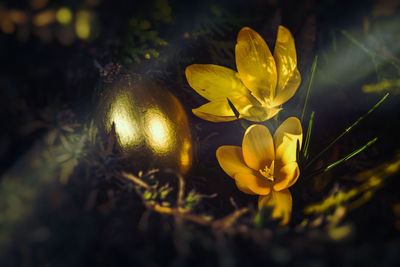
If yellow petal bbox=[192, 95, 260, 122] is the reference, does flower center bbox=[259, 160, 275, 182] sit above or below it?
below

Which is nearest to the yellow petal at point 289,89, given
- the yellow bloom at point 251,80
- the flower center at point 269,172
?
the yellow bloom at point 251,80

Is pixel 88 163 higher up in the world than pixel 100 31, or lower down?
lower down

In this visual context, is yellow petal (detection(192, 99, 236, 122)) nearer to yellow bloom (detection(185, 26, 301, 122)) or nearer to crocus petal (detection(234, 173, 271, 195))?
yellow bloom (detection(185, 26, 301, 122))

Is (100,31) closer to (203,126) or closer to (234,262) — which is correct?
(203,126)

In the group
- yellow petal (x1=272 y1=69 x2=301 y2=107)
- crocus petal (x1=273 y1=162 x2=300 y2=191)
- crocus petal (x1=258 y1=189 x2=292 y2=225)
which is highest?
yellow petal (x1=272 y1=69 x2=301 y2=107)

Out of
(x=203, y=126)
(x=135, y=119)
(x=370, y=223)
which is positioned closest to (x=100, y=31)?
(x=135, y=119)

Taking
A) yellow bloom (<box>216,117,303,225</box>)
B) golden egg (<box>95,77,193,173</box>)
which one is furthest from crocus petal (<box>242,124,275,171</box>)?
golden egg (<box>95,77,193,173</box>)

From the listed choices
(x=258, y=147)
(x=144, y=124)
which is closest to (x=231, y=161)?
(x=258, y=147)
